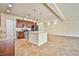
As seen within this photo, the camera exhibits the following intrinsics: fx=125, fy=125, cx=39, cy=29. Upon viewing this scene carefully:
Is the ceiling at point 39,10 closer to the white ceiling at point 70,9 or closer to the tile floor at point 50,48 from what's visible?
the white ceiling at point 70,9

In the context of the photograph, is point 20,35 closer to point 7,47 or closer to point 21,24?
point 21,24

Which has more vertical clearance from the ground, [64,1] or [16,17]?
[64,1]

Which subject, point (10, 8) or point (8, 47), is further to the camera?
point (8, 47)

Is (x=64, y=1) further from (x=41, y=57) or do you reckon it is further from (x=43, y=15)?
(x=41, y=57)

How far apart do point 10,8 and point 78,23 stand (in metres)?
1.39

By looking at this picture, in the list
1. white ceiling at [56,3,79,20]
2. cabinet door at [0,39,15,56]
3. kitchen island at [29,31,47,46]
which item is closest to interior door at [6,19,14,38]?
cabinet door at [0,39,15,56]

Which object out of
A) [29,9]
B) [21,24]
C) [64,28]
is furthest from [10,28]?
[64,28]

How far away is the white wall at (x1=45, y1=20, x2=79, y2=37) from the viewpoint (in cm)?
253

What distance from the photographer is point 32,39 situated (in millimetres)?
2656

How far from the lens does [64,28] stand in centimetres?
259

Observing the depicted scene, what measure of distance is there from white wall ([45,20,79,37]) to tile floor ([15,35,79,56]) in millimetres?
90

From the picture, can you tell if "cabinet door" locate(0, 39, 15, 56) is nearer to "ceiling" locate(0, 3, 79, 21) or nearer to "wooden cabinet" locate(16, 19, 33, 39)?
"wooden cabinet" locate(16, 19, 33, 39)

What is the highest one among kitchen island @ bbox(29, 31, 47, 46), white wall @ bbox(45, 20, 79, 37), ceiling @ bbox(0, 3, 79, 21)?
ceiling @ bbox(0, 3, 79, 21)

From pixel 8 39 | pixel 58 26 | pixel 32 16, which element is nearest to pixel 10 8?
pixel 32 16
